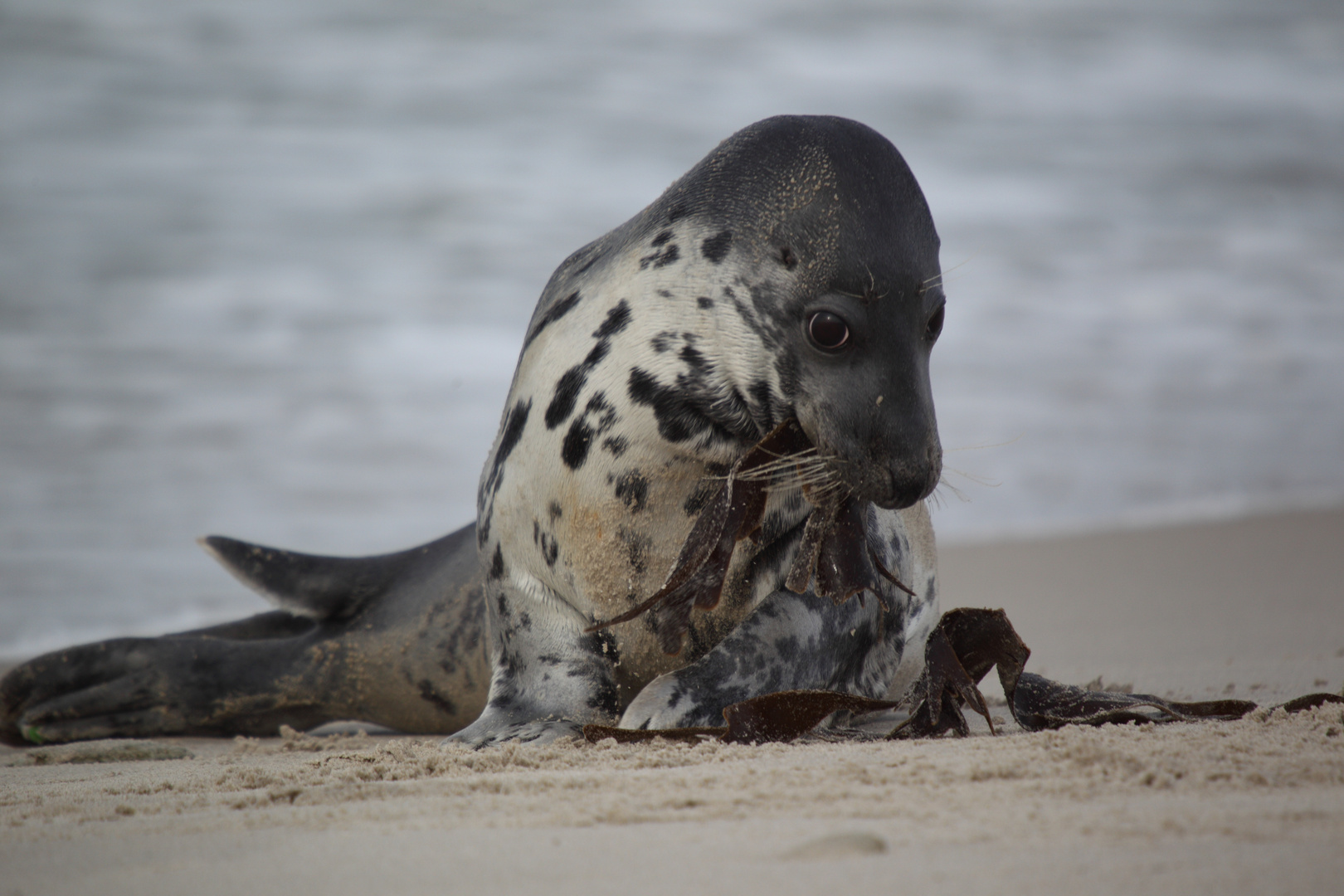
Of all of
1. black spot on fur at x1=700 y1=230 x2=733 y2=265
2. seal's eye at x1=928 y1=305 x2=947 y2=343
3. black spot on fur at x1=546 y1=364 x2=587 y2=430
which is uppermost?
black spot on fur at x1=700 y1=230 x2=733 y2=265

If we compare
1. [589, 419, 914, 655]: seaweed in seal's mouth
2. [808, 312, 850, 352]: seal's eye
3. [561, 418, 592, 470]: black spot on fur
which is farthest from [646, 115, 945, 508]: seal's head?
[561, 418, 592, 470]: black spot on fur

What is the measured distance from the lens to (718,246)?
9.66ft

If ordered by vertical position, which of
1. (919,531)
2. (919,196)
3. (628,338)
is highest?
(919,196)

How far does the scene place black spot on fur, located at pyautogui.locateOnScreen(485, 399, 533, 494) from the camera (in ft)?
10.6

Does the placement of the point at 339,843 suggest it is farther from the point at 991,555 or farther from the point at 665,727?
the point at 991,555

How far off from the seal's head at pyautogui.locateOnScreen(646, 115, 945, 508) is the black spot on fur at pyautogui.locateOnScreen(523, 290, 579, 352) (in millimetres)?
431

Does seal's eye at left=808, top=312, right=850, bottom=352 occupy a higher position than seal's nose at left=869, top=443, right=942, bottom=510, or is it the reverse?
seal's eye at left=808, top=312, right=850, bottom=352

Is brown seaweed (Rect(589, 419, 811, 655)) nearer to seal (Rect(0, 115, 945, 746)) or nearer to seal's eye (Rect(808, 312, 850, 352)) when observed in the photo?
seal (Rect(0, 115, 945, 746))

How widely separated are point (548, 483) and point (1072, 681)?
1984 mm

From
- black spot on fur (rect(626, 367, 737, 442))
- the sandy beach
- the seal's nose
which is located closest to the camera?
the sandy beach

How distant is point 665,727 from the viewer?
273 centimetres

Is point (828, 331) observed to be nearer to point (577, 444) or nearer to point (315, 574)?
point (577, 444)

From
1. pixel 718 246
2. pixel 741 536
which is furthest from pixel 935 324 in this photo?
pixel 741 536

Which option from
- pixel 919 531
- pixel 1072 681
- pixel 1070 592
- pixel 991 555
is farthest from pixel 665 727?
pixel 991 555
